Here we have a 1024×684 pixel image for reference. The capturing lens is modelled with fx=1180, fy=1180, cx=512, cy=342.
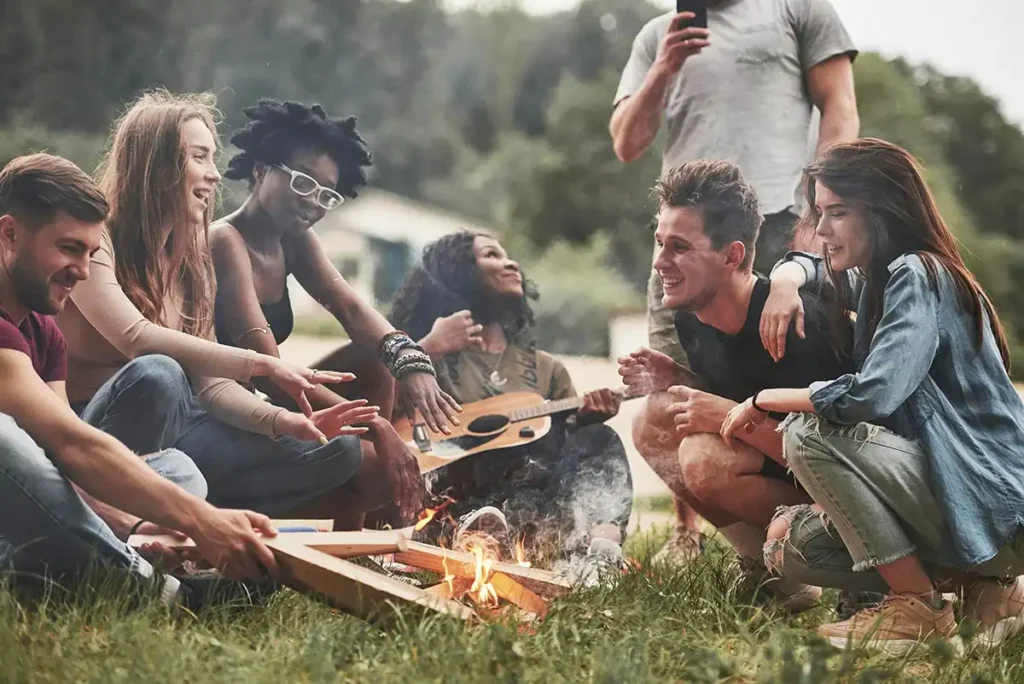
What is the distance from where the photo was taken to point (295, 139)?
15.3ft

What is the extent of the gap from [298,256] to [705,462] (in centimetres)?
185

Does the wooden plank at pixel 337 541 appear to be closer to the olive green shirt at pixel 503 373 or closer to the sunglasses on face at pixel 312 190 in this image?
the olive green shirt at pixel 503 373

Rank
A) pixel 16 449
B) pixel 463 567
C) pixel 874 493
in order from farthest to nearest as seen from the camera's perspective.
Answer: pixel 463 567
pixel 874 493
pixel 16 449

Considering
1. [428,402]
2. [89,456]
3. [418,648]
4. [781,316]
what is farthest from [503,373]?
[89,456]

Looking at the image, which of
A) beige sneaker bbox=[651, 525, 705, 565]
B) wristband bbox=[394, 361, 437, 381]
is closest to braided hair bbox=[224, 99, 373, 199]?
wristband bbox=[394, 361, 437, 381]

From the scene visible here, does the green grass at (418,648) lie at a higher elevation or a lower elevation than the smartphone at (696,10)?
lower

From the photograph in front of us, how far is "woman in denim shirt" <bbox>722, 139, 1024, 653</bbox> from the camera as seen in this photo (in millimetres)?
4211

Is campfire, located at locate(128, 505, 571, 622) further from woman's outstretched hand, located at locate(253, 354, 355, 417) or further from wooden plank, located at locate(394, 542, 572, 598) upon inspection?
woman's outstretched hand, located at locate(253, 354, 355, 417)

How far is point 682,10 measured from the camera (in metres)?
4.94

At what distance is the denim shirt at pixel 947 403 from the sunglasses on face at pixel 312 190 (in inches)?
78.7

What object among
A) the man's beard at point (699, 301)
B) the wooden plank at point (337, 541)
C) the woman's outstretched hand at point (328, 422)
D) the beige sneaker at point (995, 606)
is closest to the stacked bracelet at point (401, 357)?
the woman's outstretched hand at point (328, 422)

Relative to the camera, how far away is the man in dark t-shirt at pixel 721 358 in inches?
188

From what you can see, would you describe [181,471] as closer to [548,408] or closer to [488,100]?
[548,408]

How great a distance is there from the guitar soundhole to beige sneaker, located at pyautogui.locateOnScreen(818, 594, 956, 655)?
1501 mm
